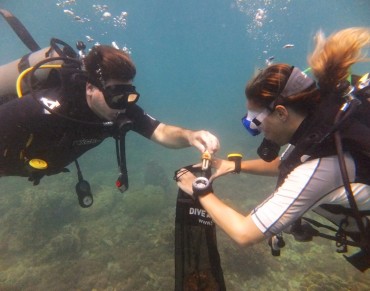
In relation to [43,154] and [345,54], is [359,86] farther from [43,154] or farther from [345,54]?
[43,154]

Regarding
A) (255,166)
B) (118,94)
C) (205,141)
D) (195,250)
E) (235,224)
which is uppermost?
(118,94)

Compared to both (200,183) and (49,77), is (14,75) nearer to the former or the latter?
(49,77)

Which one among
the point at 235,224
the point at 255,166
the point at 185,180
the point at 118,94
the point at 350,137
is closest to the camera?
the point at 350,137

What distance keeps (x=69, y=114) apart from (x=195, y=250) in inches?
95.1

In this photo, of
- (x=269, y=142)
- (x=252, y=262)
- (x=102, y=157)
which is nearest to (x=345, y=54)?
(x=269, y=142)

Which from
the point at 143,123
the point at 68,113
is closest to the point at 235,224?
the point at 68,113

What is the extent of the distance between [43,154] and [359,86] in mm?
3839

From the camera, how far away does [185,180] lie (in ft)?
10.0

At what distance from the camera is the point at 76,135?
3979 mm

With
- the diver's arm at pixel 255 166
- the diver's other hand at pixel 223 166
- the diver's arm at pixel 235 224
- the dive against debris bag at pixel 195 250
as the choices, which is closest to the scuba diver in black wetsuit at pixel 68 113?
the diver's other hand at pixel 223 166

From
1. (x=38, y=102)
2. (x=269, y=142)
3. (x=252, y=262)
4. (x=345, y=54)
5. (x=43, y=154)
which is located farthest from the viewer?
(x=252, y=262)

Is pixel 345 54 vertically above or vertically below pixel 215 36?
above

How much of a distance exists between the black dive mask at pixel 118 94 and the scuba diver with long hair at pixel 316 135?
1.64 meters

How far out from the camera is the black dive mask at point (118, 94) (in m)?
3.63
